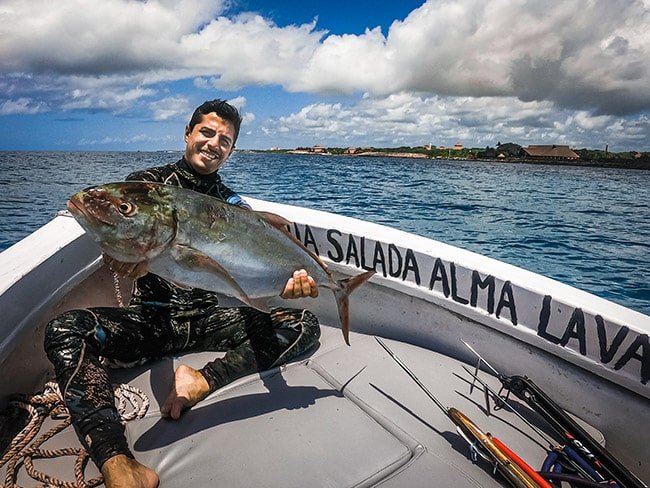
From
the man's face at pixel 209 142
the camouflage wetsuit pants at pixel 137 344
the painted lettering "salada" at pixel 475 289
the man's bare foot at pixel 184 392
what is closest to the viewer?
the camouflage wetsuit pants at pixel 137 344

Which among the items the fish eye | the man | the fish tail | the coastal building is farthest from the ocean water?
the coastal building

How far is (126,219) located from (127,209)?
5 centimetres

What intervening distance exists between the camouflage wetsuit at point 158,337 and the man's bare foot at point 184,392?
7 cm

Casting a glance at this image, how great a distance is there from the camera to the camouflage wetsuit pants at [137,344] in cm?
203

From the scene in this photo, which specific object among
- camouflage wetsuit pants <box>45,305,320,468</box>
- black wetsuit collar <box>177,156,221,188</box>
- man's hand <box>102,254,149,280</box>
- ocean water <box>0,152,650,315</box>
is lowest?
ocean water <box>0,152,650,315</box>

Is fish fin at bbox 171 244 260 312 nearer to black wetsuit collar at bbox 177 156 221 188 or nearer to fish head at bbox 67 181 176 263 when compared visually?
fish head at bbox 67 181 176 263

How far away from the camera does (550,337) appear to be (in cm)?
248

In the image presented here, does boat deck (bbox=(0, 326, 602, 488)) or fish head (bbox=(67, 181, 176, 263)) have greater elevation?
fish head (bbox=(67, 181, 176, 263))

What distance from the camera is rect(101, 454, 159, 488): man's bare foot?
1.77m

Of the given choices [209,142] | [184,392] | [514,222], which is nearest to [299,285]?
A: [184,392]

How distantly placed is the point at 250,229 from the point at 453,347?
1.84m

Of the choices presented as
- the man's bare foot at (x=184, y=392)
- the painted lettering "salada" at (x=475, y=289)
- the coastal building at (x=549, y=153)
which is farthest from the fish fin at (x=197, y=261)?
the coastal building at (x=549, y=153)

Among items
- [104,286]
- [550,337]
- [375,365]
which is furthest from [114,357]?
[550,337]

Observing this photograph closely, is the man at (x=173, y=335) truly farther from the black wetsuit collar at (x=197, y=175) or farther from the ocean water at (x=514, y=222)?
the ocean water at (x=514, y=222)
